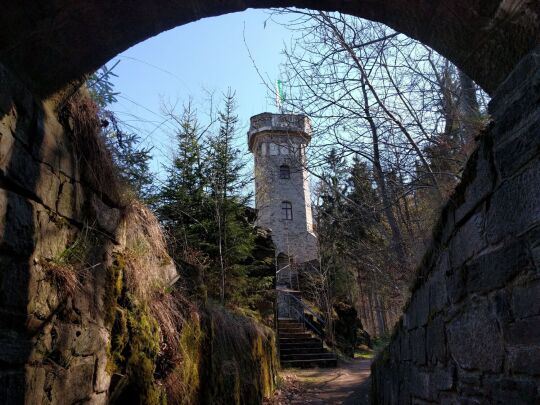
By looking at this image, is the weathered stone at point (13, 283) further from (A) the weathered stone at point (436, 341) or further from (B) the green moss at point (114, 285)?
(A) the weathered stone at point (436, 341)

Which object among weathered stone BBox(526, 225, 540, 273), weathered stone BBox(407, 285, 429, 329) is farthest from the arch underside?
weathered stone BBox(407, 285, 429, 329)

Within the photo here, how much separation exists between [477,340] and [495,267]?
1.39 feet

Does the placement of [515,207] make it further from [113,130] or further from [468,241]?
[113,130]

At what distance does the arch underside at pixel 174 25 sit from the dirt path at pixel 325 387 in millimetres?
5574

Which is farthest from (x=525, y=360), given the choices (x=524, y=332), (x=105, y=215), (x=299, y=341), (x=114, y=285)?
(x=299, y=341)

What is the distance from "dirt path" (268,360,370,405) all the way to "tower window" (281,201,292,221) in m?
15.3

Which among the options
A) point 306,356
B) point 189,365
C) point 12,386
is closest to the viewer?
point 12,386

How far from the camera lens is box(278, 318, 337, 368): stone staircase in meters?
12.5

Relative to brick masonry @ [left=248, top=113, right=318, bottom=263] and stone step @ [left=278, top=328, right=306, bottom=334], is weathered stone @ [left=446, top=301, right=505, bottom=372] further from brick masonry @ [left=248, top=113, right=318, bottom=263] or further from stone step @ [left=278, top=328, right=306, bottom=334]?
brick masonry @ [left=248, top=113, right=318, bottom=263]

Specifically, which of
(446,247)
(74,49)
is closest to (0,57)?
(74,49)

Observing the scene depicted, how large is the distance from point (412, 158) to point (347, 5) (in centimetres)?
369

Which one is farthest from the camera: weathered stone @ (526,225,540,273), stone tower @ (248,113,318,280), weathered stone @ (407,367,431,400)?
stone tower @ (248,113,318,280)

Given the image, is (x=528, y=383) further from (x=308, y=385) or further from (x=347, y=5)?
(x=308, y=385)

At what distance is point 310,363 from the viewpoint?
41.0 ft
